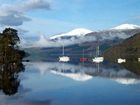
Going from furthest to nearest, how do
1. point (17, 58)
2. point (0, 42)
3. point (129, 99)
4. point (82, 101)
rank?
point (17, 58) → point (0, 42) → point (129, 99) → point (82, 101)

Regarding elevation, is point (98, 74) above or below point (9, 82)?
below

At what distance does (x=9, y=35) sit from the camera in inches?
6422

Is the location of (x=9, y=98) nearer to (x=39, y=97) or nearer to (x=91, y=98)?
(x=39, y=97)

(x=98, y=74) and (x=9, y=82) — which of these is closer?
(x=9, y=82)

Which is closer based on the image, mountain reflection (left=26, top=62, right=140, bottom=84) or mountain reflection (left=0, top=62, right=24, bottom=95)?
mountain reflection (left=0, top=62, right=24, bottom=95)

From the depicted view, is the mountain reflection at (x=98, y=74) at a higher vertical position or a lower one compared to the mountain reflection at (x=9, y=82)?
lower

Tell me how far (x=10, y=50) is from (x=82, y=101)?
11722 cm

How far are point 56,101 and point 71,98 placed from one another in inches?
132

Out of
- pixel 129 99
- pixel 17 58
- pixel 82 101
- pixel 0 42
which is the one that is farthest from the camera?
pixel 17 58

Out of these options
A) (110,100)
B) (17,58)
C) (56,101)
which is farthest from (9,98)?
(17,58)

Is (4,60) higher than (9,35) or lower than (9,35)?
lower

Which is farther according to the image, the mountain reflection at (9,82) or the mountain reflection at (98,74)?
the mountain reflection at (98,74)

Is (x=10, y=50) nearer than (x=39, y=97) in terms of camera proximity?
No

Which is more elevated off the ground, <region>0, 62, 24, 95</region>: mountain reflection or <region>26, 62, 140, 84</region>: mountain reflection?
<region>0, 62, 24, 95</region>: mountain reflection
